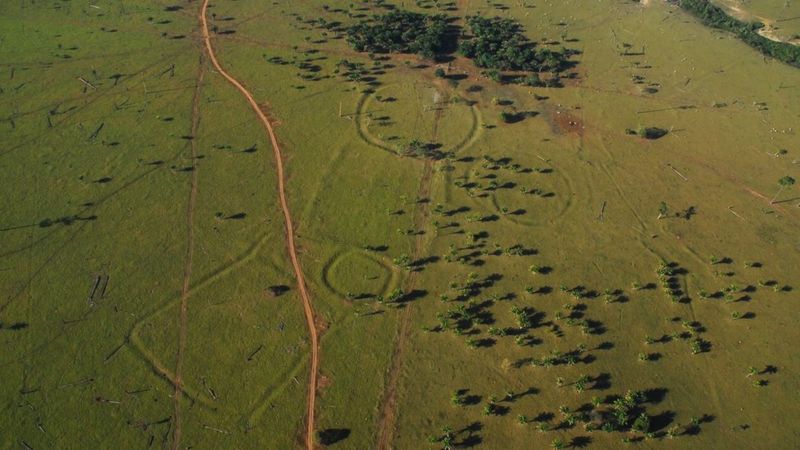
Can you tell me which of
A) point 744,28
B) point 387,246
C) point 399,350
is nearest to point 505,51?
point 387,246

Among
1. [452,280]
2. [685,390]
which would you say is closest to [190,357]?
[452,280]

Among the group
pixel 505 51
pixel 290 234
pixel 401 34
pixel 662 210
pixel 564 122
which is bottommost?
pixel 290 234

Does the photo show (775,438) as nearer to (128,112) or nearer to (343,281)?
(343,281)

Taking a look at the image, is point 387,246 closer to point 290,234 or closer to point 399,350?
point 290,234

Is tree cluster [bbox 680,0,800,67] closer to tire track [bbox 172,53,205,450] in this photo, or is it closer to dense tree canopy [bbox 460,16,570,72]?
dense tree canopy [bbox 460,16,570,72]

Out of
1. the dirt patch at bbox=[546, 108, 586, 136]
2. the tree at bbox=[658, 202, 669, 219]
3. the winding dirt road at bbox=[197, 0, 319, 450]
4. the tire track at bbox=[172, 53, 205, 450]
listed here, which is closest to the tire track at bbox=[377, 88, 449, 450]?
the winding dirt road at bbox=[197, 0, 319, 450]

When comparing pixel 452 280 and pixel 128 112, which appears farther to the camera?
pixel 128 112

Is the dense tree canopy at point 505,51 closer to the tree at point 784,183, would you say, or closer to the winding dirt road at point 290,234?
the tree at point 784,183
